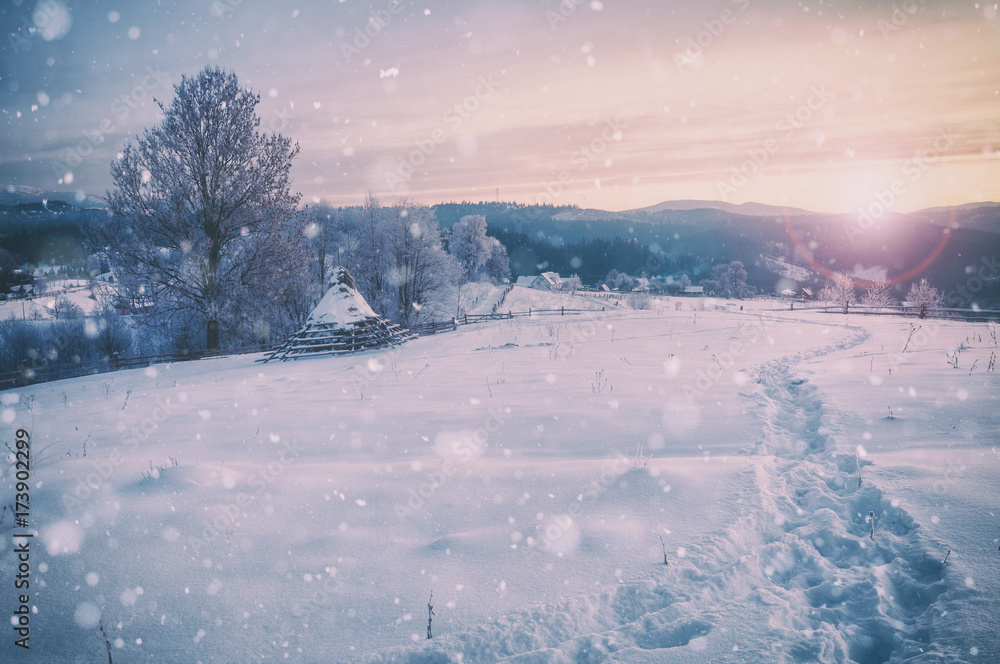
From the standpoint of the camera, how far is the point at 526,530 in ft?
14.3

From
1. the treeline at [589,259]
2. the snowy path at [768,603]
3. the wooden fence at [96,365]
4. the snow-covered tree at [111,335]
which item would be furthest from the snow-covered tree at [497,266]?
the snowy path at [768,603]

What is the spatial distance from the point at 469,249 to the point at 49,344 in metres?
48.1

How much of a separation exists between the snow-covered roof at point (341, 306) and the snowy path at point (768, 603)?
1791cm

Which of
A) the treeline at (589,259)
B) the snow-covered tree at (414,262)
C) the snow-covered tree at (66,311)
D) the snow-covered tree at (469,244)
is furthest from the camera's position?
the treeline at (589,259)

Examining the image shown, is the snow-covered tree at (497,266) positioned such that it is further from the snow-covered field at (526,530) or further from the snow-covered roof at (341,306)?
the snow-covered field at (526,530)

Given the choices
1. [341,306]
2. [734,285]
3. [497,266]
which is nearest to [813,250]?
[734,285]

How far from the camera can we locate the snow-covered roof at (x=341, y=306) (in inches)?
765

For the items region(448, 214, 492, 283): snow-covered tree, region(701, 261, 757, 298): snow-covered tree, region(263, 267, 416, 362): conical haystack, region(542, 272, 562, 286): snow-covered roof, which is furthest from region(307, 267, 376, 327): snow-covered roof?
region(701, 261, 757, 298): snow-covered tree

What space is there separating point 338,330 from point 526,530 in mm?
16684

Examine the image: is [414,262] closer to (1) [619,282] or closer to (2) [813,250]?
(1) [619,282]

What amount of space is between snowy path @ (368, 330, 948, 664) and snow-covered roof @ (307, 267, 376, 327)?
17906 millimetres

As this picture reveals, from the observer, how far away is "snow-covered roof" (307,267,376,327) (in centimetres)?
1942

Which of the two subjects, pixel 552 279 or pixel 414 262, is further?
pixel 552 279

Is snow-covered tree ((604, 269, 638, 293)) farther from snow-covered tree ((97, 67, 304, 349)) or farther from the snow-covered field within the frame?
the snow-covered field
